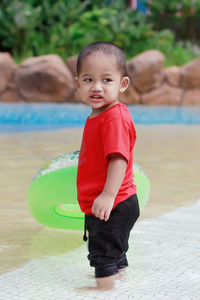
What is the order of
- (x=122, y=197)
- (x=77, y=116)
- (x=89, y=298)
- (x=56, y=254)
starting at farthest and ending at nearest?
(x=77, y=116) < (x=56, y=254) < (x=122, y=197) < (x=89, y=298)

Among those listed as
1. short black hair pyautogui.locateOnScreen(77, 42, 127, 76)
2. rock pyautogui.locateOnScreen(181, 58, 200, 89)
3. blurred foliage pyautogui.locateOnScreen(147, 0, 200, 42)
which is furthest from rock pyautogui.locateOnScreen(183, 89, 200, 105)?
short black hair pyautogui.locateOnScreen(77, 42, 127, 76)

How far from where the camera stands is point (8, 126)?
30.9 feet

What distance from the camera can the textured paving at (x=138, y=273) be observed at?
2.09m

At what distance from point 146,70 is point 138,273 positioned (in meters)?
11.5

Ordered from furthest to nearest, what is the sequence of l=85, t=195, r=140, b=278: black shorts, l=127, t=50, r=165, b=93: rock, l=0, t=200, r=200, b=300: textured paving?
l=127, t=50, r=165, b=93: rock, l=85, t=195, r=140, b=278: black shorts, l=0, t=200, r=200, b=300: textured paving

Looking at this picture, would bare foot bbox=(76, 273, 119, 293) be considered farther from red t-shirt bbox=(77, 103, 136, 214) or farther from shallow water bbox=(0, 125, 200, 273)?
shallow water bbox=(0, 125, 200, 273)

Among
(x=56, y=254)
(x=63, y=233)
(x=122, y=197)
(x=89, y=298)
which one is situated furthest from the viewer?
(x=63, y=233)

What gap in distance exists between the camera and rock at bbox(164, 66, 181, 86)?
13805 millimetres

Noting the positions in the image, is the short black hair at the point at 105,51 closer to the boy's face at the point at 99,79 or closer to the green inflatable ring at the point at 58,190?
the boy's face at the point at 99,79

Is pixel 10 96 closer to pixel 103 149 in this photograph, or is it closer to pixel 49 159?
pixel 49 159

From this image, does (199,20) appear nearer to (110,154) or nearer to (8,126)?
(8,126)

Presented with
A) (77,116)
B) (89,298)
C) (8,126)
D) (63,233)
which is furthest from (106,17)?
(89,298)

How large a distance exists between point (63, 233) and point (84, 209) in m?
0.82

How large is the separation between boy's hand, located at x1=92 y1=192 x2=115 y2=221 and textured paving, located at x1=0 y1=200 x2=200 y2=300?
0.29 m
